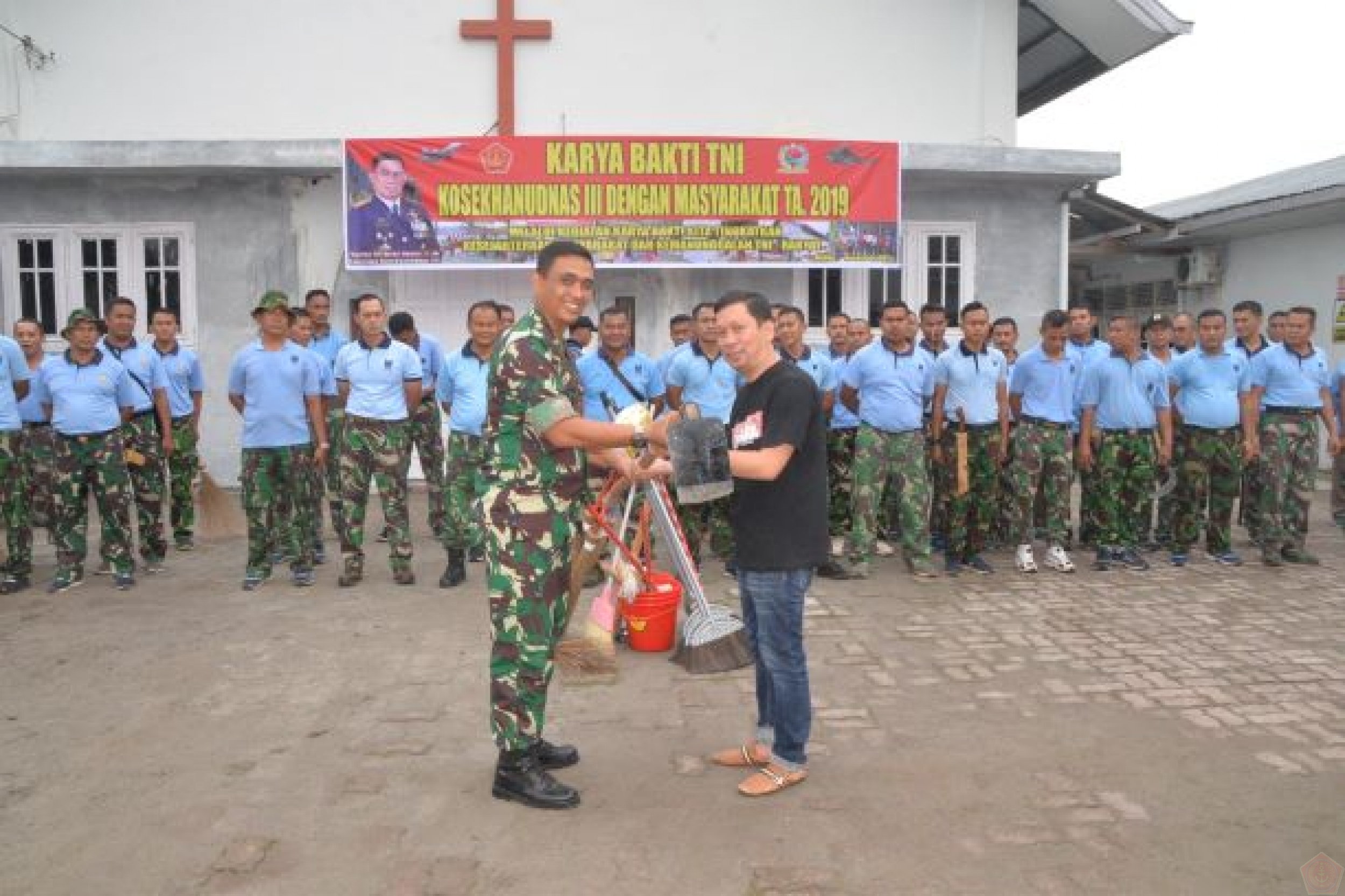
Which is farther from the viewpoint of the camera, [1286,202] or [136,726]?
[1286,202]

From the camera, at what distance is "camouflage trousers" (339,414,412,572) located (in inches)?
267

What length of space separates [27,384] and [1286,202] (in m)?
13.3

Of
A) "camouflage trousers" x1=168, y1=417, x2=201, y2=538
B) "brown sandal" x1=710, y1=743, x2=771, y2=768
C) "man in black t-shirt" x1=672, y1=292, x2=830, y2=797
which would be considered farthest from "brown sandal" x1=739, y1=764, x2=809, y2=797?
"camouflage trousers" x1=168, y1=417, x2=201, y2=538

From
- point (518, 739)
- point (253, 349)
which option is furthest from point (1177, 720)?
point (253, 349)

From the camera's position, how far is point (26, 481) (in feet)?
23.8

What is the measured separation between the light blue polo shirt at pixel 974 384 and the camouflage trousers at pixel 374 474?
3.85 m

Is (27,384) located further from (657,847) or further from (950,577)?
→ (950,577)

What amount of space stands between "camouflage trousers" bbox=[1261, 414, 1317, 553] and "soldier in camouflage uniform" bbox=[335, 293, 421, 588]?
20.5 ft

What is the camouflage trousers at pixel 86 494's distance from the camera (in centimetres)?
674

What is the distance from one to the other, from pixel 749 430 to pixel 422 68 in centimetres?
942

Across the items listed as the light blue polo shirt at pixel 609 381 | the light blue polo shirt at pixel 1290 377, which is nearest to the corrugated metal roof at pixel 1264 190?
the light blue polo shirt at pixel 1290 377

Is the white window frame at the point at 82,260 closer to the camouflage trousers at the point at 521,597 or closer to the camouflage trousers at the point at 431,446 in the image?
the camouflage trousers at the point at 431,446

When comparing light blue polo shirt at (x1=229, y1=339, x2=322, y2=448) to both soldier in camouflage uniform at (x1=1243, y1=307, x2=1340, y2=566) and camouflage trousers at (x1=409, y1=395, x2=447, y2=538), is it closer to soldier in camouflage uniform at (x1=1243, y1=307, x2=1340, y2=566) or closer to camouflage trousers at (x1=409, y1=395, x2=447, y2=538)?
camouflage trousers at (x1=409, y1=395, x2=447, y2=538)

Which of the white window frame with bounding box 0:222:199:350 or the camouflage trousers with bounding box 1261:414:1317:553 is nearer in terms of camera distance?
the camouflage trousers with bounding box 1261:414:1317:553
